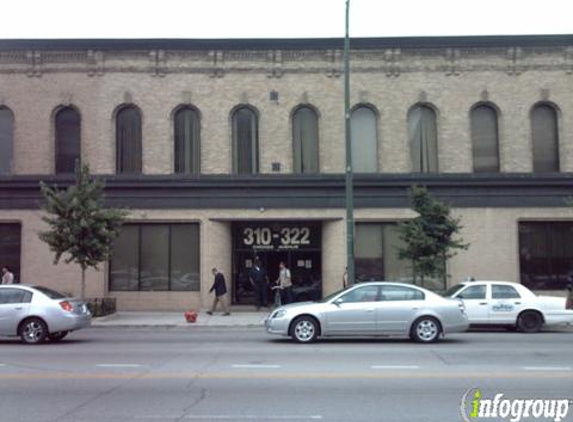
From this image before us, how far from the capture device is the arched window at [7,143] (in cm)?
2408

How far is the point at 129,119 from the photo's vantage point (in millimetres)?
24203

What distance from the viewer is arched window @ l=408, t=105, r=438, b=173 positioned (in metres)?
23.8

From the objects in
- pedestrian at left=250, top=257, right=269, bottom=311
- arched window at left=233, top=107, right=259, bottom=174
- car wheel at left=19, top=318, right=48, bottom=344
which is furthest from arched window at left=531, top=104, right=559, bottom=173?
car wheel at left=19, top=318, right=48, bottom=344

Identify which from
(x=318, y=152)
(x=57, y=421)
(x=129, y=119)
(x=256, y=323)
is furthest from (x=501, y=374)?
(x=129, y=119)

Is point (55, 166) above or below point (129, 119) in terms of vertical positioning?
below

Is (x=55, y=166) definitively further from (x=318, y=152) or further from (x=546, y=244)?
(x=546, y=244)

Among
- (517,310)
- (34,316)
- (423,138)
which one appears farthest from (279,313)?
(423,138)

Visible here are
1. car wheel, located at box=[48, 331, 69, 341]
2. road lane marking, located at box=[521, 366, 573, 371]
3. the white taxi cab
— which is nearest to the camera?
road lane marking, located at box=[521, 366, 573, 371]

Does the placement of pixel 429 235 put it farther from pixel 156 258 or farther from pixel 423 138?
pixel 156 258

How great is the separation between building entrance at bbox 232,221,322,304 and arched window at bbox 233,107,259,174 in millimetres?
2173

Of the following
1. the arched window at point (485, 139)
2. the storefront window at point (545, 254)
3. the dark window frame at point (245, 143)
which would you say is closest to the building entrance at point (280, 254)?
the dark window frame at point (245, 143)

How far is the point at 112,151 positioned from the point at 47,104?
3.01 metres

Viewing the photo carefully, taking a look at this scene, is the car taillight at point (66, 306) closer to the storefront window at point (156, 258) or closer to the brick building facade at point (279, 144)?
the brick building facade at point (279, 144)

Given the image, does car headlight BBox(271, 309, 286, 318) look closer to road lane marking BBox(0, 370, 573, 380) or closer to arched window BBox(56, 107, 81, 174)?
road lane marking BBox(0, 370, 573, 380)
